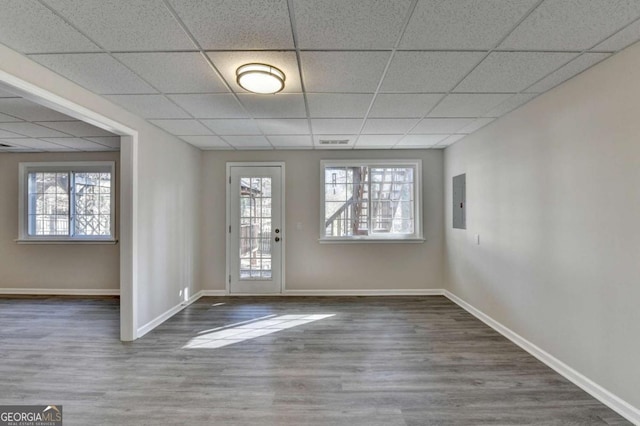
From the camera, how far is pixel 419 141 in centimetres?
447

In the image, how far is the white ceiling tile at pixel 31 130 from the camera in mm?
3637

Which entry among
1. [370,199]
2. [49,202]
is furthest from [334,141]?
[49,202]

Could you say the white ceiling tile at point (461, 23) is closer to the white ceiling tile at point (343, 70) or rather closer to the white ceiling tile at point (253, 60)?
the white ceiling tile at point (343, 70)

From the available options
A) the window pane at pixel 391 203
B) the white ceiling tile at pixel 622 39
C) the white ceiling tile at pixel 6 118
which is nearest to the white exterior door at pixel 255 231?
the window pane at pixel 391 203

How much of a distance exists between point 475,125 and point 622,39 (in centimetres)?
181

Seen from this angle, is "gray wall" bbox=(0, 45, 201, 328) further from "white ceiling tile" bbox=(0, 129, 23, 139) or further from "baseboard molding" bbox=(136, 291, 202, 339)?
"white ceiling tile" bbox=(0, 129, 23, 139)

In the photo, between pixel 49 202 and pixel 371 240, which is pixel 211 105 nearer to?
pixel 371 240

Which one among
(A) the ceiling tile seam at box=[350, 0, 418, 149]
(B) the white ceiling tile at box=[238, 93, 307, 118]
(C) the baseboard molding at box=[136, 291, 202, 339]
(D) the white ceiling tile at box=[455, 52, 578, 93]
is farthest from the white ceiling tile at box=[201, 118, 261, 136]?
(C) the baseboard molding at box=[136, 291, 202, 339]

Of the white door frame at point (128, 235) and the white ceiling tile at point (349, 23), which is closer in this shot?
the white ceiling tile at point (349, 23)

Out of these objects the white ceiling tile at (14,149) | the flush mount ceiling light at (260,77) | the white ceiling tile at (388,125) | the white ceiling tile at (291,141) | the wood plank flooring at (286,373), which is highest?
the white ceiling tile at (14,149)

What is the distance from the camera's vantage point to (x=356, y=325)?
3.63 m

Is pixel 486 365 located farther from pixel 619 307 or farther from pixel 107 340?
pixel 107 340

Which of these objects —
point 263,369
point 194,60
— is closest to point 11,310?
point 263,369

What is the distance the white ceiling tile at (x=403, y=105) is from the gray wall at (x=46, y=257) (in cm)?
496
